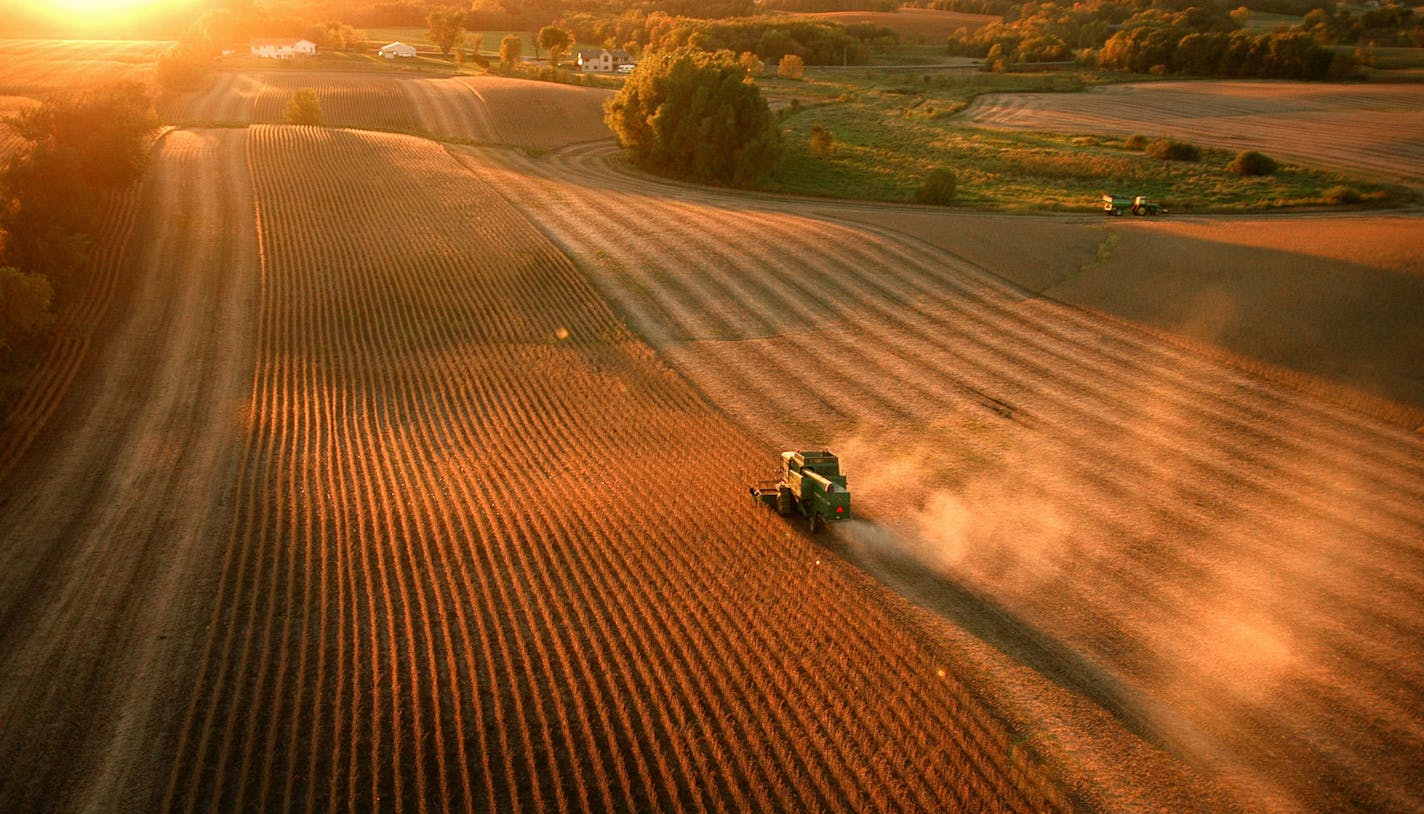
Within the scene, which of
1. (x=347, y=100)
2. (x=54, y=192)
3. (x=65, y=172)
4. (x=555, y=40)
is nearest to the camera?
(x=54, y=192)

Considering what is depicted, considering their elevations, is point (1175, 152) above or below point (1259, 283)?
above

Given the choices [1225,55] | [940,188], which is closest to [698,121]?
[940,188]

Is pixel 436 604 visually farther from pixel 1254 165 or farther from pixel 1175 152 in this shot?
pixel 1175 152

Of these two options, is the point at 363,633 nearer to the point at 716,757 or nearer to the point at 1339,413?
the point at 716,757

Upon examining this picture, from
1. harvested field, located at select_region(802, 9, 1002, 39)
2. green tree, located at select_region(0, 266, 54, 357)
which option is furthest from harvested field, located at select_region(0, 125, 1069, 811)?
harvested field, located at select_region(802, 9, 1002, 39)

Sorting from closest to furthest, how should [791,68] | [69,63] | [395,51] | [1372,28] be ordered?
1. [69,63]
2. [791,68]
3. [1372,28]
4. [395,51]

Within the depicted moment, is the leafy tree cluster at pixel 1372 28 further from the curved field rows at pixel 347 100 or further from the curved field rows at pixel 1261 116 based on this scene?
the curved field rows at pixel 347 100

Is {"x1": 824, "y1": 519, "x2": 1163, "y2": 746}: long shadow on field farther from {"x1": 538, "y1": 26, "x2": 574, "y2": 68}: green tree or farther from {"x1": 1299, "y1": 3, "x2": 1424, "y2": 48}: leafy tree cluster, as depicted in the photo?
{"x1": 1299, "y1": 3, "x2": 1424, "y2": 48}: leafy tree cluster
